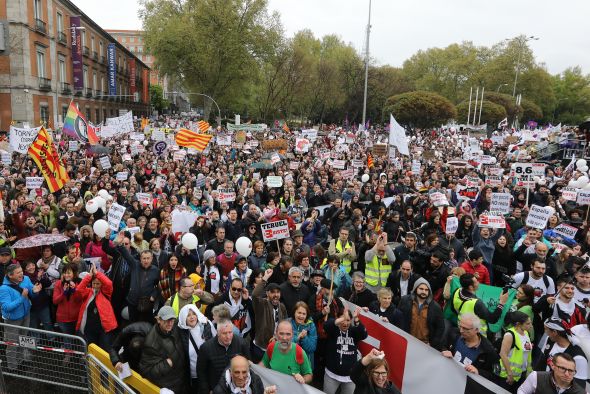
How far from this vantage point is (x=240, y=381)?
144 inches

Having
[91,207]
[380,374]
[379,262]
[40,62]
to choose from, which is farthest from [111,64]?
[380,374]

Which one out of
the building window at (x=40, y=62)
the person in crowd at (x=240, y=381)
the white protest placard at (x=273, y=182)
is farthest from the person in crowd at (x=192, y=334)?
the building window at (x=40, y=62)

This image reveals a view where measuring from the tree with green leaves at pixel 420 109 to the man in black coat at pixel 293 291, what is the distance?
48.1 meters

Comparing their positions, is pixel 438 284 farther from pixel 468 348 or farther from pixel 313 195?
pixel 313 195

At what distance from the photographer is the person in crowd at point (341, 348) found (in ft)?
15.3

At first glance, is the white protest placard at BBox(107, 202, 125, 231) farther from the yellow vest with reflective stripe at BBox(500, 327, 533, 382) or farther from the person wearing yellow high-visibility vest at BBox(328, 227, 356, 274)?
the yellow vest with reflective stripe at BBox(500, 327, 533, 382)

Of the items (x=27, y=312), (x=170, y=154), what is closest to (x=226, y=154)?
(x=170, y=154)

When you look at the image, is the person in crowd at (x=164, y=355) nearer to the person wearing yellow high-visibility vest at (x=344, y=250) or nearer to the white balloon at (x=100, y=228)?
the white balloon at (x=100, y=228)

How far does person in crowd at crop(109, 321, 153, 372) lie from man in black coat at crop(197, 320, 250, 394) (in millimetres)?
576

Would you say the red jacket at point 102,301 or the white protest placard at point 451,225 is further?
the white protest placard at point 451,225

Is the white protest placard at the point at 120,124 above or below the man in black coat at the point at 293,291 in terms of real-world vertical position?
above

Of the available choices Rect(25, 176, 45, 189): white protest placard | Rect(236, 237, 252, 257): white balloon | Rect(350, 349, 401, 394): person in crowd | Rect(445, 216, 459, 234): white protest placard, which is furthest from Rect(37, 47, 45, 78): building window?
Rect(350, 349, 401, 394): person in crowd

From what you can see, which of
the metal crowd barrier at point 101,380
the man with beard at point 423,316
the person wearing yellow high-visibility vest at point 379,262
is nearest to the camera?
the metal crowd barrier at point 101,380

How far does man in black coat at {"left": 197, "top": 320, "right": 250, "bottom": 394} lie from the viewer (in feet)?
13.8
